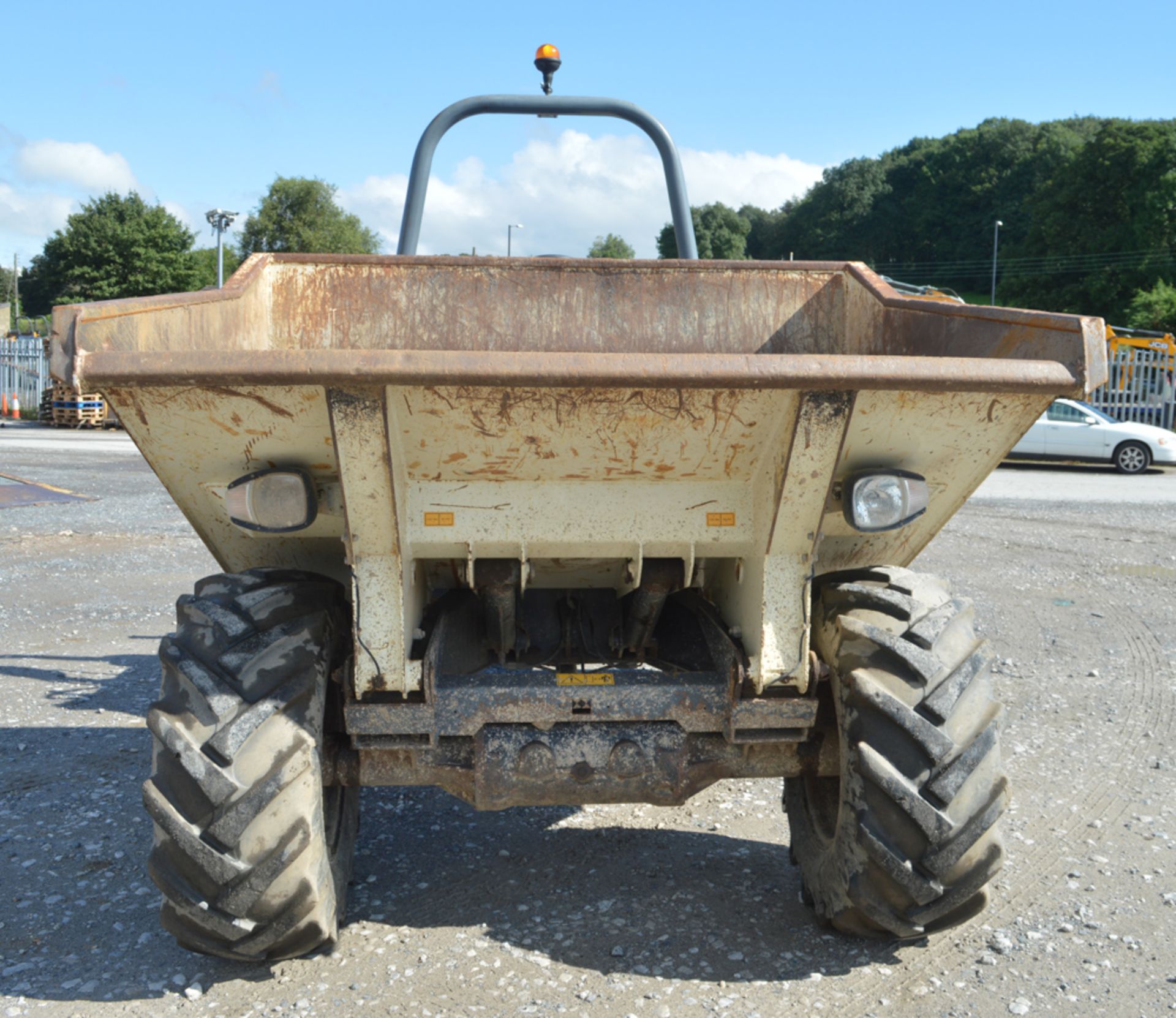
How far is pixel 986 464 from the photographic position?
2.76m

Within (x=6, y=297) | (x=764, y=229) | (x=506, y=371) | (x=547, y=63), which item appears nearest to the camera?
(x=506, y=371)

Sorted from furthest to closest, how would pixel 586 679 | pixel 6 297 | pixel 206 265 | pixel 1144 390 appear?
pixel 6 297 → pixel 206 265 → pixel 1144 390 → pixel 586 679

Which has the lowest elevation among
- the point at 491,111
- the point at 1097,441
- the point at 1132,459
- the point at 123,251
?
the point at 1132,459

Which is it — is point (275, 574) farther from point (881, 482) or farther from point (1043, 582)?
point (1043, 582)

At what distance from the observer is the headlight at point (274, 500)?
2572mm

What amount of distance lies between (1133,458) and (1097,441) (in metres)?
0.61

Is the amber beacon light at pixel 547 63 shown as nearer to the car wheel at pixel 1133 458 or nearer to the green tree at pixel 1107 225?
the car wheel at pixel 1133 458

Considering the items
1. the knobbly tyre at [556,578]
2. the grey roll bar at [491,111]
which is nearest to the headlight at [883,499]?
the knobbly tyre at [556,578]

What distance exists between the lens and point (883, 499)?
262 cm

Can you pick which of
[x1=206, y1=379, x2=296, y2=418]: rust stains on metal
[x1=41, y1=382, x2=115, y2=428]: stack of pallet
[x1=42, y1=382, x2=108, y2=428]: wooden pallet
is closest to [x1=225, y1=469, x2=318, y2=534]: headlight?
[x1=206, y1=379, x2=296, y2=418]: rust stains on metal

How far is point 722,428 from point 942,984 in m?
1.57

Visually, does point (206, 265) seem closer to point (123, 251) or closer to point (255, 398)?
point (123, 251)

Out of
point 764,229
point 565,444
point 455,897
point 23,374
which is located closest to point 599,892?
point 455,897

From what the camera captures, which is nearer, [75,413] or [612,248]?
[75,413]
